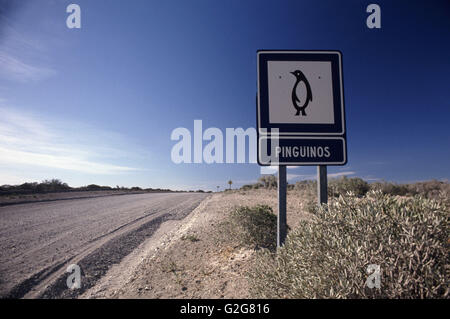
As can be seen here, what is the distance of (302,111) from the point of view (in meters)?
2.84

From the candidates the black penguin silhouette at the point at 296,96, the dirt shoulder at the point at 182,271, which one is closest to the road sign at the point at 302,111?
the black penguin silhouette at the point at 296,96

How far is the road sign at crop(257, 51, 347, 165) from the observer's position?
9.18ft

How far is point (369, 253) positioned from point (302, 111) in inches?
74.9

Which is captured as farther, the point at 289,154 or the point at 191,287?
the point at 191,287

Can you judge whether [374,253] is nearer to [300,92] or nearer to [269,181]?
[300,92]

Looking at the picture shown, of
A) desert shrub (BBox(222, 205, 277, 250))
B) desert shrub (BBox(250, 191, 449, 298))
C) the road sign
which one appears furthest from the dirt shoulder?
the road sign

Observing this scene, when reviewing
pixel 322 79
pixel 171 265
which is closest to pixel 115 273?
pixel 171 265

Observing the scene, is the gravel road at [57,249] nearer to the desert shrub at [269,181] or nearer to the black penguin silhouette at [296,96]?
the black penguin silhouette at [296,96]

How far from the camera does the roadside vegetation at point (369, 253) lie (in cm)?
158

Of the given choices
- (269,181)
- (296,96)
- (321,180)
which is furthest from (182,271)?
(269,181)
